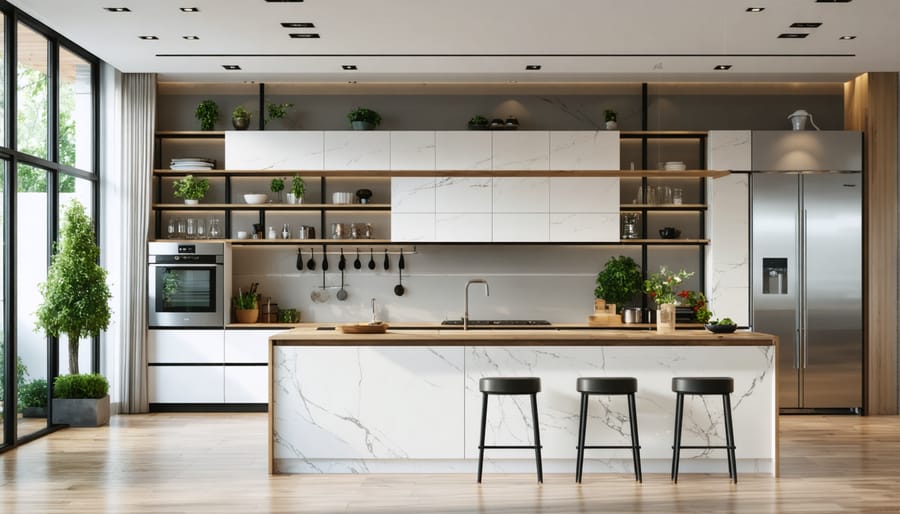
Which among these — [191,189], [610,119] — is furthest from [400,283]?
[610,119]

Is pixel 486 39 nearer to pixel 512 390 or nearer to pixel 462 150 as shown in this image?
pixel 462 150

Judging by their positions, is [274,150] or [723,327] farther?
[274,150]

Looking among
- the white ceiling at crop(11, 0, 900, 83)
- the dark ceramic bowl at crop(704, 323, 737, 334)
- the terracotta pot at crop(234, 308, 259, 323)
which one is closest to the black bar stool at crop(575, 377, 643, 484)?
the dark ceramic bowl at crop(704, 323, 737, 334)

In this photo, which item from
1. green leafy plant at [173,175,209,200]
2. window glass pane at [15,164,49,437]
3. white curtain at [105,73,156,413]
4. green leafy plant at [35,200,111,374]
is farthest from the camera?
green leafy plant at [173,175,209,200]

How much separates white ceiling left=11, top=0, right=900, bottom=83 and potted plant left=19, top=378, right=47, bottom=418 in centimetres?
266

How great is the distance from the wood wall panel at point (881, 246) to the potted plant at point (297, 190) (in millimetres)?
5144

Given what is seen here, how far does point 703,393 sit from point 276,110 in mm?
4865

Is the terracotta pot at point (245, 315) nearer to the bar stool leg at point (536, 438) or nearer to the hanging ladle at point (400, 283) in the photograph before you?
the hanging ladle at point (400, 283)

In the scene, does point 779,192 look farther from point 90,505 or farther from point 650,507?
point 90,505

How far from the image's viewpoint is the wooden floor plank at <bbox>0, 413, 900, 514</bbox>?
482cm

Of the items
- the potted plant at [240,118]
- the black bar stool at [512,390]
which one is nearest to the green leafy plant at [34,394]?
the potted plant at [240,118]

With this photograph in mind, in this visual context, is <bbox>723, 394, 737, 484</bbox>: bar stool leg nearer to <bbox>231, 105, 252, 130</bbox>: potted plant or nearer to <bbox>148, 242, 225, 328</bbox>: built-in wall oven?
<bbox>148, 242, 225, 328</bbox>: built-in wall oven

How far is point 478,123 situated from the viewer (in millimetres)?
8203

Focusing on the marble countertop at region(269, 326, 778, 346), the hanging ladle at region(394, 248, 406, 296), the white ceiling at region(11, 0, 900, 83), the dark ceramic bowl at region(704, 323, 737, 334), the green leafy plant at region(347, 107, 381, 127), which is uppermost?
the white ceiling at region(11, 0, 900, 83)
